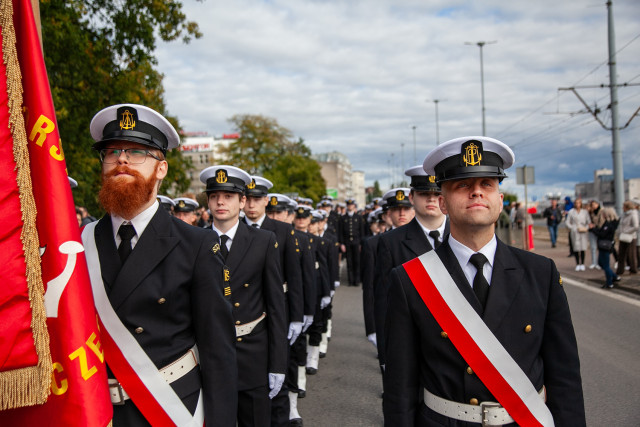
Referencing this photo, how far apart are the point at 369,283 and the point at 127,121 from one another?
403 cm

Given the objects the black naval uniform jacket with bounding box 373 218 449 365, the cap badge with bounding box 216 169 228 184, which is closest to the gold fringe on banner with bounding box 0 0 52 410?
the cap badge with bounding box 216 169 228 184

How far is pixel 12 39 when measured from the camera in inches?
80.1

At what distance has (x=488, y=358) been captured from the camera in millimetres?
2238

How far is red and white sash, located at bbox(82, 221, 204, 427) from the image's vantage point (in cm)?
240

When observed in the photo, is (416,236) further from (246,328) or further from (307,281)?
(307,281)

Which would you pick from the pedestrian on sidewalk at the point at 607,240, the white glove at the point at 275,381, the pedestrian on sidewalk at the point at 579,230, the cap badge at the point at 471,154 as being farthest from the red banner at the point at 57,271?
the pedestrian on sidewalk at the point at 579,230

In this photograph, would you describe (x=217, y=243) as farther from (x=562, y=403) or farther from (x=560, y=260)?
(x=560, y=260)

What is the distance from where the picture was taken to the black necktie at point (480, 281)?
2367 millimetres

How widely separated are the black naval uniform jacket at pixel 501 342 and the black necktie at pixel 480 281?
41 millimetres

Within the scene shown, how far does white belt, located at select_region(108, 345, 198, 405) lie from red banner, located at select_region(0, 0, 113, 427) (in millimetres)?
249

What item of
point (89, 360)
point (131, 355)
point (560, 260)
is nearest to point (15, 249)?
point (89, 360)

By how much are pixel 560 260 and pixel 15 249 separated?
19.7 metres

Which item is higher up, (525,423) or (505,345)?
(505,345)

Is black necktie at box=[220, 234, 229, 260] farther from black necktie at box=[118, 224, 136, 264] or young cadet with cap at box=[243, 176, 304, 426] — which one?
black necktie at box=[118, 224, 136, 264]
